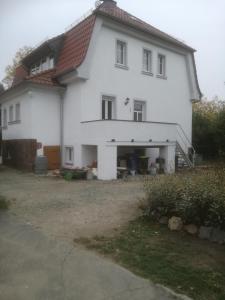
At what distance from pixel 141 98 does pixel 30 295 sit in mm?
16778

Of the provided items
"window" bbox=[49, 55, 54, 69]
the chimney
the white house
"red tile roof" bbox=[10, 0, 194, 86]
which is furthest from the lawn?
the chimney

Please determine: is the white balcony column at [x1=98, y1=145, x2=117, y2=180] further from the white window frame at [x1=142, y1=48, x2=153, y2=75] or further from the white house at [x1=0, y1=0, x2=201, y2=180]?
the white window frame at [x1=142, y1=48, x2=153, y2=75]

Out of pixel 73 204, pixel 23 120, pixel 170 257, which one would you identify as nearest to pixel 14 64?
pixel 23 120

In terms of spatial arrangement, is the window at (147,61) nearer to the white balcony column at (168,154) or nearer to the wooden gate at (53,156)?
the white balcony column at (168,154)

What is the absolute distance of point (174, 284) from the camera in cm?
429

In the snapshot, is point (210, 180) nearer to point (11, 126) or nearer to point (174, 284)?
point (174, 284)

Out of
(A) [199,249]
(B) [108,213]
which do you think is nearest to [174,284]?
(A) [199,249]

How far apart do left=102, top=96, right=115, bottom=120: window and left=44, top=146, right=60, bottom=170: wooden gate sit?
3.16 meters

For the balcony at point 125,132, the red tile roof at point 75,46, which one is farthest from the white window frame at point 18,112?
the balcony at point 125,132

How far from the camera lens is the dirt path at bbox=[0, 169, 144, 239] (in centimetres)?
705

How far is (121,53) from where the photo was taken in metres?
19.1

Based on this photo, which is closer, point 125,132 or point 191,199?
point 191,199

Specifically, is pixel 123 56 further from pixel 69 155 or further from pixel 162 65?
pixel 69 155

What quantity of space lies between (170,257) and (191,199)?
155cm
